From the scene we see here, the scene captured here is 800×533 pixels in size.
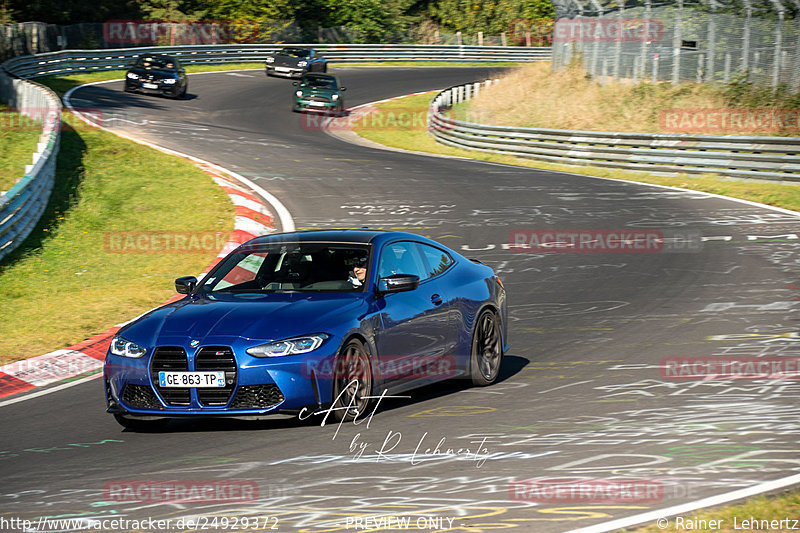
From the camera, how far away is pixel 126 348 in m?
7.88

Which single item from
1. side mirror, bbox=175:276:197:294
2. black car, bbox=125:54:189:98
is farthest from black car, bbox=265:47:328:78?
side mirror, bbox=175:276:197:294

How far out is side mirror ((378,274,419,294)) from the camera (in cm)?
836

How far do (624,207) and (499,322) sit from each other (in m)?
11.7

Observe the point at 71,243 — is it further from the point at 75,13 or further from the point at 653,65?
the point at 75,13

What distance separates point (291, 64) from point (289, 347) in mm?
46152

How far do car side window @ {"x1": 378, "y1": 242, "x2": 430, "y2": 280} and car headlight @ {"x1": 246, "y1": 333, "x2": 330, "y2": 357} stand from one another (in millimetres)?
1228

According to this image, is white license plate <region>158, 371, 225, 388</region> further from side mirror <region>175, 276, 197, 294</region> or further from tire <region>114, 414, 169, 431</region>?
side mirror <region>175, 276, 197, 294</region>

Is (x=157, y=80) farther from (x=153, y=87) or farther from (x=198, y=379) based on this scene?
(x=198, y=379)

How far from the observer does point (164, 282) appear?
1533 centimetres

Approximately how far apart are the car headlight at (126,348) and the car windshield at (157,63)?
35784 millimetres

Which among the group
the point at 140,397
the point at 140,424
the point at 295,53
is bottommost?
the point at 140,424

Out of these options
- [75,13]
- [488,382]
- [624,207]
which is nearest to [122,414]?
[488,382]

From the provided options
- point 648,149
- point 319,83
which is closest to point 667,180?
point 648,149

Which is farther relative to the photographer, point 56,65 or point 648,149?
point 56,65
